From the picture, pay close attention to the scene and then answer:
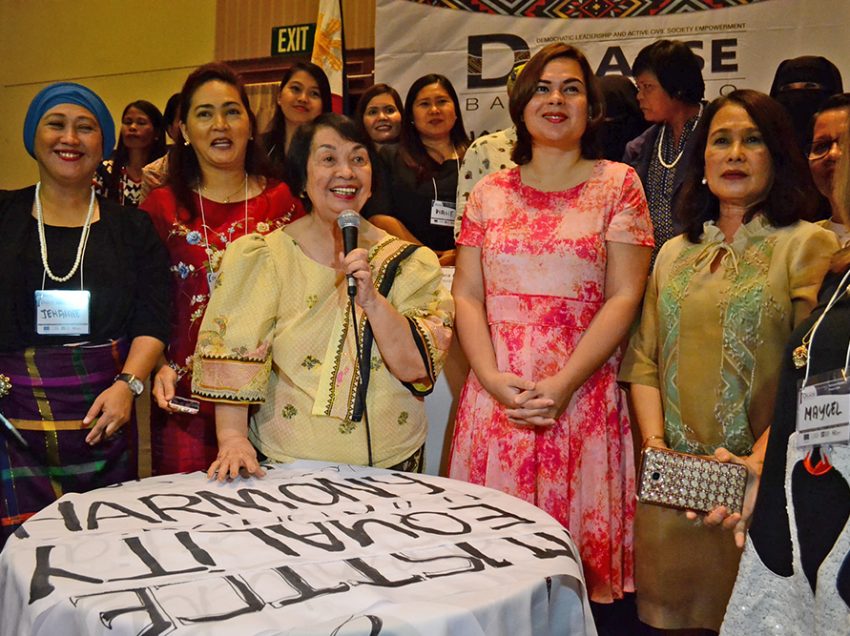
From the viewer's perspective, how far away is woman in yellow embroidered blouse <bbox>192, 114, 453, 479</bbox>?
7.09ft

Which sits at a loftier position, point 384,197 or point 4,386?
point 384,197

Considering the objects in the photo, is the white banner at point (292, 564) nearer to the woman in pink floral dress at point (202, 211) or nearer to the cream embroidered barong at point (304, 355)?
the cream embroidered barong at point (304, 355)

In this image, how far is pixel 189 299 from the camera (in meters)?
2.73

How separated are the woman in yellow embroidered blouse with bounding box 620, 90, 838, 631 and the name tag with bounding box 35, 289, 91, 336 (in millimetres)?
1590

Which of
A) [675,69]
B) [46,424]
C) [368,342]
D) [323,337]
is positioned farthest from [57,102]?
[675,69]

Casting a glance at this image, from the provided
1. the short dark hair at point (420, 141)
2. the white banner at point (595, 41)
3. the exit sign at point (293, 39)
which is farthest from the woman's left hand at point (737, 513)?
the exit sign at point (293, 39)

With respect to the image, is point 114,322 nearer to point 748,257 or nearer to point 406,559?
point 406,559

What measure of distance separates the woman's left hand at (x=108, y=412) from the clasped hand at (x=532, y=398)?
1.04 metres

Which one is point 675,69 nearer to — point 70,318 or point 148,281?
point 148,281

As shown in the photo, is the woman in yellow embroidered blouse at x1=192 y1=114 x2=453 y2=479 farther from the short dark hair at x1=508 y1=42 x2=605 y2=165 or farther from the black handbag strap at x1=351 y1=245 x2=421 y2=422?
the short dark hair at x1=508 y1=42 x2=605 y2=165

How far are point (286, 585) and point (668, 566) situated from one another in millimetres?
1205

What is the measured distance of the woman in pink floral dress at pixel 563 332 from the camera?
7.91ft

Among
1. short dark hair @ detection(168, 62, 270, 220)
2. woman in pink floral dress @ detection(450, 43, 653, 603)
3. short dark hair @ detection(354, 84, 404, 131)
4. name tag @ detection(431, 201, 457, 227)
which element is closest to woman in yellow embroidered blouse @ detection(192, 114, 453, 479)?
woman in pink floral dress @ detection(450, 43, 653, 603)

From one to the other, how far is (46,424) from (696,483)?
1.76m
